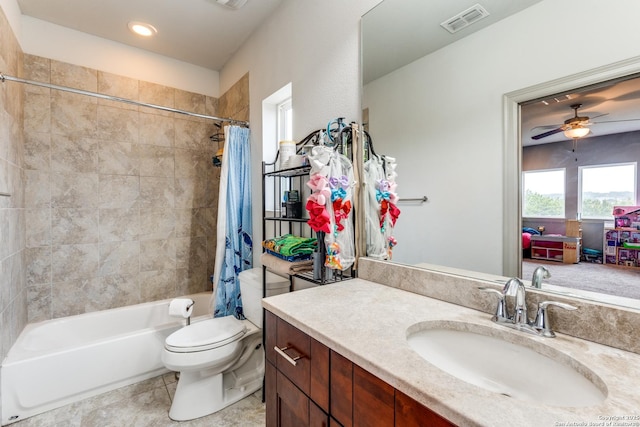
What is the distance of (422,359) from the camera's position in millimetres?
650

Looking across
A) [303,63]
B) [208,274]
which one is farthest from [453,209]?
[208,274]

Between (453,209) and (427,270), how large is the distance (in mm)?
254

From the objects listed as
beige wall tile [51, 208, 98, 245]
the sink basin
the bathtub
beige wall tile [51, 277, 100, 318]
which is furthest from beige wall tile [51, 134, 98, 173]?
the sink basin

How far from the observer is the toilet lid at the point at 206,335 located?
5.27ft

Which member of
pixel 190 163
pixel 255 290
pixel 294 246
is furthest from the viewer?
pixel 190 163

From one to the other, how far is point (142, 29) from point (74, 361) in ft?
8.02

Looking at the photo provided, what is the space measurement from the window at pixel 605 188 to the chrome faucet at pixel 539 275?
0.18 meters

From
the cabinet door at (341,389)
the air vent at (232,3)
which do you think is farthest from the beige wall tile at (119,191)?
the cabinet door at (341,389)

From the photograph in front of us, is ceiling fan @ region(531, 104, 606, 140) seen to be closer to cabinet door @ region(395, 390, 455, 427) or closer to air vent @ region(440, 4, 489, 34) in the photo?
air vent @ region(440, 4, 489, 34)

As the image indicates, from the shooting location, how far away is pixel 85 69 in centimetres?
238

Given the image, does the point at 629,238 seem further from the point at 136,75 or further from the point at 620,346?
the point at 136,75

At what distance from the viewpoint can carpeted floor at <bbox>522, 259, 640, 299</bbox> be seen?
73cm

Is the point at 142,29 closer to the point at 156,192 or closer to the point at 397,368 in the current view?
the point at 156,192

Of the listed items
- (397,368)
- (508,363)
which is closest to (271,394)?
(397,368)
